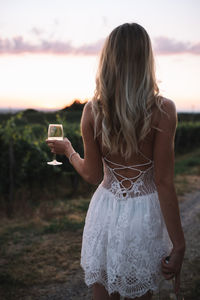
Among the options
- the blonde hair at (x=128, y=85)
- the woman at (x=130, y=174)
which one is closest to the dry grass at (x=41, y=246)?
the woman at (x=130, y=174)

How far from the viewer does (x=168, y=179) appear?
1795 mm

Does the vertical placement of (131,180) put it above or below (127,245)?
above

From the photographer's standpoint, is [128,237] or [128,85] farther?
[128,237]

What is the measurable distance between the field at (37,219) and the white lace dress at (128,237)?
6.61ft

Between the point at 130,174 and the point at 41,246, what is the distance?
3.56m

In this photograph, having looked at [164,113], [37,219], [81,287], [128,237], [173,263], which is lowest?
[37,219]

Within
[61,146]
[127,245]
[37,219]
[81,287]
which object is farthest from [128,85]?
[37,219]

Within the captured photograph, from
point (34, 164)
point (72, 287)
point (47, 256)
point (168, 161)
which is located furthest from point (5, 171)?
point (168, 161)

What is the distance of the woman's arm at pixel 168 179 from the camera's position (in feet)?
5.59

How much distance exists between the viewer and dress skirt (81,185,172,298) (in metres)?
1.88

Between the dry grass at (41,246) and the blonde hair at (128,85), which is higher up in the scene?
the blonde hair at (128,85)

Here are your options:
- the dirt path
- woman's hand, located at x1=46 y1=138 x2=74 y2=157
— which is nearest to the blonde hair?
woman's hand, located at x1=46 y1=138 x2=74 y2=157

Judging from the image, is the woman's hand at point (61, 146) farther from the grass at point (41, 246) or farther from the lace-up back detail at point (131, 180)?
the grass at point (41, 246)

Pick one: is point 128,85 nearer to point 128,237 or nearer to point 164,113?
point 164,113
